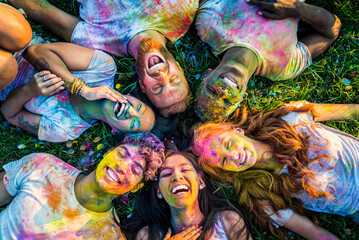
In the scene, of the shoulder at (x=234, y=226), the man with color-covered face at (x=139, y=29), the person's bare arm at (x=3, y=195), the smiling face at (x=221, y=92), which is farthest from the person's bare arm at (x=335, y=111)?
the person's bare arm at (x=3, y=195)

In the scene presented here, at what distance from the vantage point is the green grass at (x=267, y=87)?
371cm

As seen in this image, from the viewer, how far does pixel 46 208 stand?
10.4 ft

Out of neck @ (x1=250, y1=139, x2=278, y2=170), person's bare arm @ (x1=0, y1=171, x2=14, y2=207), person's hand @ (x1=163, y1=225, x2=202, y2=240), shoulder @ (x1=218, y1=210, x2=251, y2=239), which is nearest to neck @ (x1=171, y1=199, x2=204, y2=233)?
person's hand @ (x1=163, y1=225, x2=202, y2=240)

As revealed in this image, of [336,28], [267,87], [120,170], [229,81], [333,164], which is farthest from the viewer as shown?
[267,87]

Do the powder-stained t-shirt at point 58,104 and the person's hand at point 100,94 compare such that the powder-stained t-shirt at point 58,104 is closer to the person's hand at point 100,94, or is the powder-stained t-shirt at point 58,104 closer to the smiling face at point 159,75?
the person's hand at point 100,94

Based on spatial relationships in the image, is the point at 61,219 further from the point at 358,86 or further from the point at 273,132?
the point at 358,86

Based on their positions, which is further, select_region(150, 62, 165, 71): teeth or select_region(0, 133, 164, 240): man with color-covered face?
select_region(0, 133, 164, 240): man with color-covered face

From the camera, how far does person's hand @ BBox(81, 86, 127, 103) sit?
310cm

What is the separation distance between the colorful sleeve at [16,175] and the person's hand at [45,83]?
0.94 meters

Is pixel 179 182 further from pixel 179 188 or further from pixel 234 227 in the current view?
pixel 234 227

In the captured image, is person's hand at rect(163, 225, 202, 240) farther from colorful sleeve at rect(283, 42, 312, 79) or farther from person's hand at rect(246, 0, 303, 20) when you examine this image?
person's hand at rect(246, 0, 303, 20)

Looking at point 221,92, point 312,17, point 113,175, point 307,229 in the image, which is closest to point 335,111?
point 312,17

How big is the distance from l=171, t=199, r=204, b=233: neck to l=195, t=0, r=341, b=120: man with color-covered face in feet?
3.88

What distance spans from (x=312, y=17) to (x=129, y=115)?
263 centimetres
